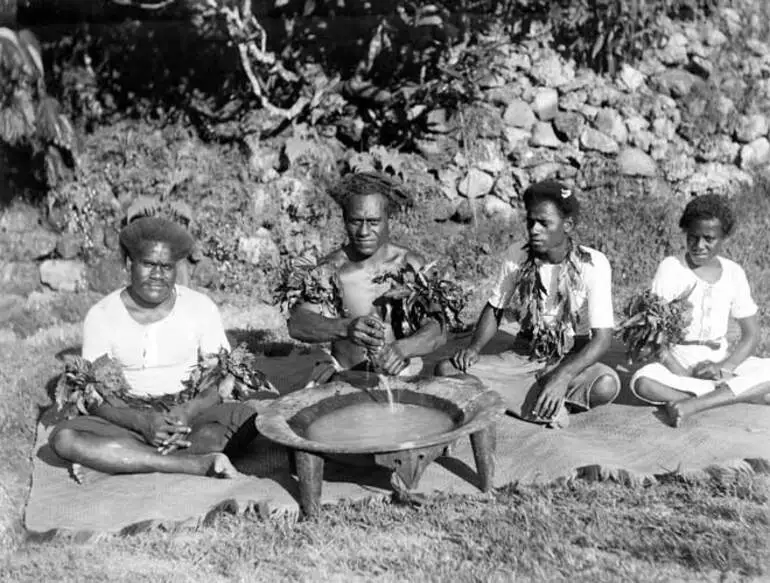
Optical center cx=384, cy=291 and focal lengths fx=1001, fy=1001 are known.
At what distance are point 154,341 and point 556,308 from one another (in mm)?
2061

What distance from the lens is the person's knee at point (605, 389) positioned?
5070 mm

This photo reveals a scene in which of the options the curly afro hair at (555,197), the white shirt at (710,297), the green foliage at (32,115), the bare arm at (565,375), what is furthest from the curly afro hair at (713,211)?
the green foliage at (32,115)

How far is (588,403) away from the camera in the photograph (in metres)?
5.11

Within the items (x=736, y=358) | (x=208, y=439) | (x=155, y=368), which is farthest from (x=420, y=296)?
(x=736, y=358)

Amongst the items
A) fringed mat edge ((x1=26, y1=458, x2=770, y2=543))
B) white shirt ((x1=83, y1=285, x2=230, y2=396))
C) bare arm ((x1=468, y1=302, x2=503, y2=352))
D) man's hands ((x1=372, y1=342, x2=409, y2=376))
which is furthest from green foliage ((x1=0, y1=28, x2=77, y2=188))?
fringed mat edge ((x1=26, y1=458, x2=770, y2=543))

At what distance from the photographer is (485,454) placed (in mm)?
4215

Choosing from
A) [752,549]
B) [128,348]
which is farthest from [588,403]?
[128,348]

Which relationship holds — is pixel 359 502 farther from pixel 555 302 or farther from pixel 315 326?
pixel 555 302

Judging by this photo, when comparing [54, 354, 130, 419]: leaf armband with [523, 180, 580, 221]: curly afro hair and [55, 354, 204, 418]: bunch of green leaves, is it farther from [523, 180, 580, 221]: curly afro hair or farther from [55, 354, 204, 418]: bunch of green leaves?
[523, 180, 580, 221]: curly afro hair

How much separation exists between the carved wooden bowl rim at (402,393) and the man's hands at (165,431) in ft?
1.75

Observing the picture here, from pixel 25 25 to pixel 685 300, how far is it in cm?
768

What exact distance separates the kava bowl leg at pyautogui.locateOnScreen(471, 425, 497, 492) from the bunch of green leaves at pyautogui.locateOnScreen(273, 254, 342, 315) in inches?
45.8

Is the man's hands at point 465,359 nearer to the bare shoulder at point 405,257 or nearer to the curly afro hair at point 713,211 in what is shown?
the bare shoulder at point 405,257

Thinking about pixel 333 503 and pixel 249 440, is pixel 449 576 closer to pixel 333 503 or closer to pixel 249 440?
pixel 333 503
